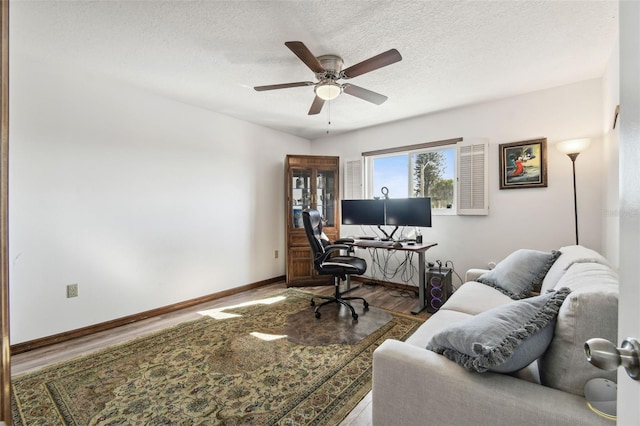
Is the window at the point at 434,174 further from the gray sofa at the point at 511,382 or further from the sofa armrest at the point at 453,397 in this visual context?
the sofa armrest at the point at 453,397

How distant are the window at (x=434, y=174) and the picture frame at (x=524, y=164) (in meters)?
0.20

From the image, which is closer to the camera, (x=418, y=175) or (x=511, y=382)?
(x=511, y=382)

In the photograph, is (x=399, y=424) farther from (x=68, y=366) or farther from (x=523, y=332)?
(x=68, y=366)

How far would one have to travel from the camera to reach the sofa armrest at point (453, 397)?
83 centimetres

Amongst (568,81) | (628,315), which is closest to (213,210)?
(628,315)

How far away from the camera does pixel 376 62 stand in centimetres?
191

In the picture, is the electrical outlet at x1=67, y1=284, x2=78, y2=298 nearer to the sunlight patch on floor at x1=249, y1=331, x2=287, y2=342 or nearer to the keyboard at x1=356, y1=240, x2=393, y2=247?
the sunlight patch on floor at x1=249, y1=331, x2=287, y2=342

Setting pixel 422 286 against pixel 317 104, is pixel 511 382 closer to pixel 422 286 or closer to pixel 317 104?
pixel 422 286

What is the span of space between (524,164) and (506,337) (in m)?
2.84

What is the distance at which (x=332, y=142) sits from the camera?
480 centimetres

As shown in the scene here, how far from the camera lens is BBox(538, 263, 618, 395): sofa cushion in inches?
33.7

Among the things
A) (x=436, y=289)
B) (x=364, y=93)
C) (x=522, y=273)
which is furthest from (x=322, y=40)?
(x=436, y=289)

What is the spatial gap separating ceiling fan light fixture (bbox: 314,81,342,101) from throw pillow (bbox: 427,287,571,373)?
6.62 ft

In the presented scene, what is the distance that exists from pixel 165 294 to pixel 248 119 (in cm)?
251
